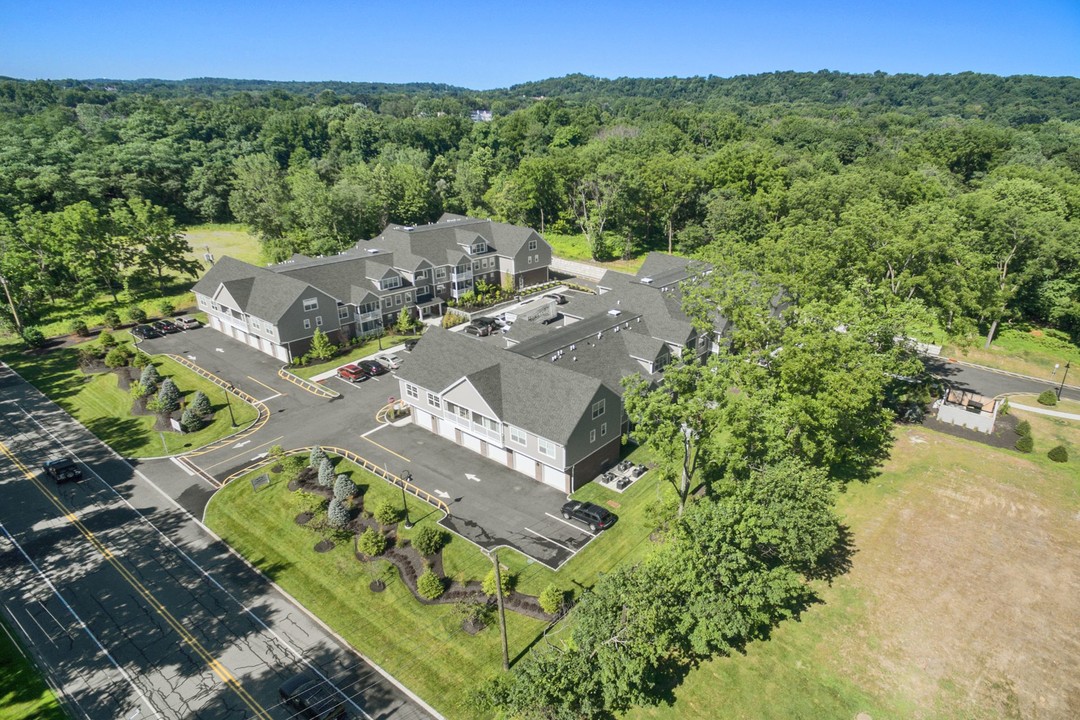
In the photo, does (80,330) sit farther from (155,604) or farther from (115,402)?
(155,604)

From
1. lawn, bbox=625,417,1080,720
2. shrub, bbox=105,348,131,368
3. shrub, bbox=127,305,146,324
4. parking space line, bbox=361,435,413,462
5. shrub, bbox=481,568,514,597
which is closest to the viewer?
lawn, bbox=625,417,1080,720

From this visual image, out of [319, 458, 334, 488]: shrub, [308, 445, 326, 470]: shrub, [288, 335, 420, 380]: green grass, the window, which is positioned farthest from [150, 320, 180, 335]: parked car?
the window

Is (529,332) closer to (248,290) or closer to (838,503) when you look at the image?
(838,503)

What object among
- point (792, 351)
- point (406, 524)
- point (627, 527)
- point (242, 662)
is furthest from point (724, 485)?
point (242, 662)

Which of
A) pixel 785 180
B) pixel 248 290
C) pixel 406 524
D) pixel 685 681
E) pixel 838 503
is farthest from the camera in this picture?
pixel 785 180

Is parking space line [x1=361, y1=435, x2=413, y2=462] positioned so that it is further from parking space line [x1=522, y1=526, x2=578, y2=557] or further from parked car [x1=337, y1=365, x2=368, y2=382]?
parking space line [x1=522, y1=526, x2=578, y2=557]

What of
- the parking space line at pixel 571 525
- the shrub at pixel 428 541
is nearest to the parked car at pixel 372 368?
the shrub at pixel 428 541
